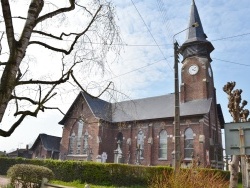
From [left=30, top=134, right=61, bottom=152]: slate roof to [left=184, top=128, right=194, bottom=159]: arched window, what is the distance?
21371 millimetres

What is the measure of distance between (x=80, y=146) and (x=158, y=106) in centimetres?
1282

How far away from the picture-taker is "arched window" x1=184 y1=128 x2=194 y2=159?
31.6 meters

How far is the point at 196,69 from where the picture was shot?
3594 cm

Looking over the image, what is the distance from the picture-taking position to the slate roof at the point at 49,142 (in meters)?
41.3

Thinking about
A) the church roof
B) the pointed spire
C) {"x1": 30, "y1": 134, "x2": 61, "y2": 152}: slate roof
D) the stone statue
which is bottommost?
{"x1": 30, "y1": 134, "x2": 61, "y2": 152}: slate roof

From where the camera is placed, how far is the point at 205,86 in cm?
3425

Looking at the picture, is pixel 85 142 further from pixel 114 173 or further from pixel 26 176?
pixel 26 176

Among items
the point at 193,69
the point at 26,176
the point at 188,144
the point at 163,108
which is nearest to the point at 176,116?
the point at 26,176

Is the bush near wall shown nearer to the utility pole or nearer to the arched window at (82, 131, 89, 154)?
the utility pole

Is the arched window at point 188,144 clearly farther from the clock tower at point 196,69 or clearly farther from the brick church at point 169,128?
the clock tower at point 196,69

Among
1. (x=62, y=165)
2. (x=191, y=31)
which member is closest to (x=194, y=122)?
(x=191, y=31)

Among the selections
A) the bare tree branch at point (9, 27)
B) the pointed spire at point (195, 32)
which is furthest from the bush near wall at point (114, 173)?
the pointed spire at point (195, 32)

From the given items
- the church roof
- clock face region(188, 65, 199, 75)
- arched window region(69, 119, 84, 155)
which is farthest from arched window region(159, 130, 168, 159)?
arched window region(69, 119, 84, 155)

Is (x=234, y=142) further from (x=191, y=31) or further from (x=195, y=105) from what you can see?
Result: (x=191, y=31)
